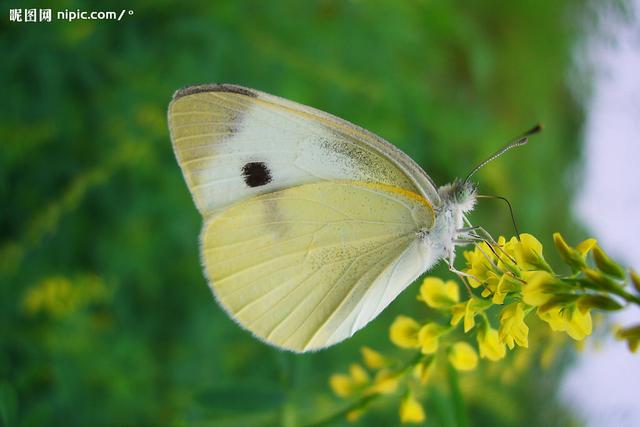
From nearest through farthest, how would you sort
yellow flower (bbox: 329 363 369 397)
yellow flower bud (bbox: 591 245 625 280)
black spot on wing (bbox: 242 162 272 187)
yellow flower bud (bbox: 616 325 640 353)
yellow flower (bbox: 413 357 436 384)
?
1. yellow flower bud (bbox: 616 325 640 353)
2. yellow flower bud (bbox: 591 245 625 280)
3. yellow flower (bbox: 413 357 436 384)
4. yellow flower (bbox: 329 363 369 397)
5. black spot on wing (bbox: 242 162 272 187)

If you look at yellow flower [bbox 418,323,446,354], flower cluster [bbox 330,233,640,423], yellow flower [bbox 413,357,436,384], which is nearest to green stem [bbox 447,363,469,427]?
flower cluster [bbox 330,233,640,423]

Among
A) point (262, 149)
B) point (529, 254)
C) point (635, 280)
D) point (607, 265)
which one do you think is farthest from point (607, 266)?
point (262, 149)

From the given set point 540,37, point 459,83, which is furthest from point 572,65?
point 459,83

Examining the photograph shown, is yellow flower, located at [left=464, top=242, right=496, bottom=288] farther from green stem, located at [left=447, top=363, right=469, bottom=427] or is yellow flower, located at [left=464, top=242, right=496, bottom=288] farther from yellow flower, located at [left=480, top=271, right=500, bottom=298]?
green stem, located at [left=447, top=363, right=469, bottom=427]

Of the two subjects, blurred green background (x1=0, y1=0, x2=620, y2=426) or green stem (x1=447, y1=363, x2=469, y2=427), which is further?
blurred green background (x1=0, y1=0, x2=620, y2=426)

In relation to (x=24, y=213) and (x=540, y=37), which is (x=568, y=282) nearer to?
(x=24, y=213)

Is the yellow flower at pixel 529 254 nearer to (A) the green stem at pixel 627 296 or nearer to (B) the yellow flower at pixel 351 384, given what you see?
(A) the green stem at pixel 627 296

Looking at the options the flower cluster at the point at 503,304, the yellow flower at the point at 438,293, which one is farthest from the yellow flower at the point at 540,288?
the yellow flower at the point at 438,293
